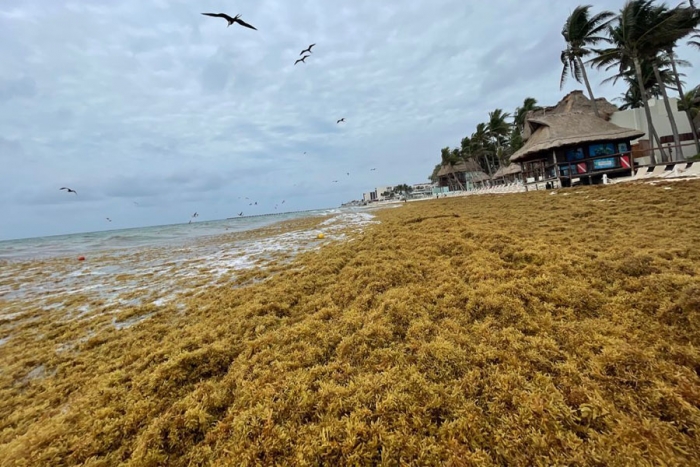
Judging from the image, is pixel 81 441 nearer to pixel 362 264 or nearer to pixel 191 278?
pixel 362 264

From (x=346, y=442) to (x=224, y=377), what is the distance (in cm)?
183

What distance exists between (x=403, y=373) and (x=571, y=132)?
25228 millimetres

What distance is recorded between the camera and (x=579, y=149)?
797 inches

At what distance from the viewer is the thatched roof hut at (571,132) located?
60.7 feet

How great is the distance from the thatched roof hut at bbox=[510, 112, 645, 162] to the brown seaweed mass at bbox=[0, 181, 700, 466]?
1754 centimetres

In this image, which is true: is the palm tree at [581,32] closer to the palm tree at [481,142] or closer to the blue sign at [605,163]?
the blue sign at [605,163]

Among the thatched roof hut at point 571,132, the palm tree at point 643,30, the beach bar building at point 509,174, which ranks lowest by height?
the beach bar building at point 509,174

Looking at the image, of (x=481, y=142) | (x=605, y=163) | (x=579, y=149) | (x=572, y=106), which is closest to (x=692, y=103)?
(x=572, y=106)

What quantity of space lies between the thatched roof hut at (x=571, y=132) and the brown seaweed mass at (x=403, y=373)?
57.5 ft

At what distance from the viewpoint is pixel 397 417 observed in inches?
90.3

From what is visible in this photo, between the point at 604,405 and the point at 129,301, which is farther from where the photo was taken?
the point at 129,301

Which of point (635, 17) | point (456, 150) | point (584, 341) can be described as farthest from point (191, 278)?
point (456, 150)

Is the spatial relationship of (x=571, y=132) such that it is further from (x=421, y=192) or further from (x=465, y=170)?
(x=421, y=192)

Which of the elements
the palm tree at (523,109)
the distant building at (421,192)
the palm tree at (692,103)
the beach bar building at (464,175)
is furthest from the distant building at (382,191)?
the palm tree at (692,103)
